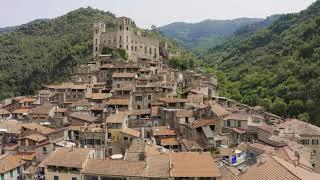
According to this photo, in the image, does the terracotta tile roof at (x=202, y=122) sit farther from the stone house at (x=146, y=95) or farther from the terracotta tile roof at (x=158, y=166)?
the terracotta tile roof at (x=158, y=166)

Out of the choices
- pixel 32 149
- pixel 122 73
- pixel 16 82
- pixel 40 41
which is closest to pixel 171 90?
pixel 122 73

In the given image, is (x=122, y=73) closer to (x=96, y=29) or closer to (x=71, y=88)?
(x=71, y=88)

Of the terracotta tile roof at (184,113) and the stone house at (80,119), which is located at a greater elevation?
the terracotta tile roof at (184,113)

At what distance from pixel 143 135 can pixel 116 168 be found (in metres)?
18.3

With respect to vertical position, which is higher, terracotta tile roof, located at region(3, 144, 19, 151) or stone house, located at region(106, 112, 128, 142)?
stone house, located at region(106, 112, 128, 142)

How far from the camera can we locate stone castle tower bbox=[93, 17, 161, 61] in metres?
92.5

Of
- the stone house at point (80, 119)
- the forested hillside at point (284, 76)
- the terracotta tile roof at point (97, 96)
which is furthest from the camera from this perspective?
the forested hillside at point (284, 76)

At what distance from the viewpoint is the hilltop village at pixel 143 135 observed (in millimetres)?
32906

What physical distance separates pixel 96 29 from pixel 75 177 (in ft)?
219

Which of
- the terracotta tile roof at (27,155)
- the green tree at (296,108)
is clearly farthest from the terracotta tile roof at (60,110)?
the green tree at (296,108)

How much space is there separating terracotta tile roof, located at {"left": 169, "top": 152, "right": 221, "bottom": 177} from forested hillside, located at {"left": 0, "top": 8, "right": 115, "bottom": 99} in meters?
69.0

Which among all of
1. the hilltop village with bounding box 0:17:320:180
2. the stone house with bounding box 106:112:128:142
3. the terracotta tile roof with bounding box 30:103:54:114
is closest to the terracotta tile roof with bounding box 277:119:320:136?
the hilltop village with bounding box 0:17:320:180

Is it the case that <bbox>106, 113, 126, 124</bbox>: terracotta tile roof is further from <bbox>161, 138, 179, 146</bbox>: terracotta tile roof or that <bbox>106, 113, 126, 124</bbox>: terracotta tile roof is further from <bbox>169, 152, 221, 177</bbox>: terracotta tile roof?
<bbox>169, 152, 221, 177</bbox>: terracotta tile roof

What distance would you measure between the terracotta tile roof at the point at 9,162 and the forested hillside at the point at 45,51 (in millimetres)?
55485
